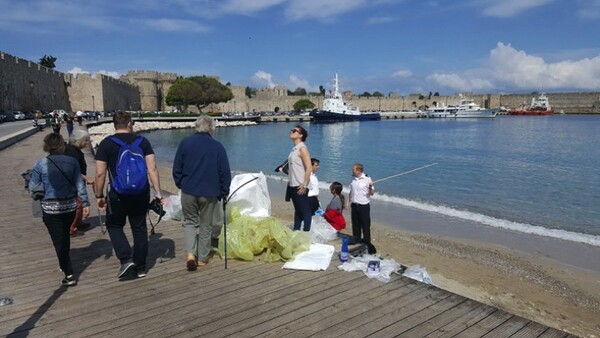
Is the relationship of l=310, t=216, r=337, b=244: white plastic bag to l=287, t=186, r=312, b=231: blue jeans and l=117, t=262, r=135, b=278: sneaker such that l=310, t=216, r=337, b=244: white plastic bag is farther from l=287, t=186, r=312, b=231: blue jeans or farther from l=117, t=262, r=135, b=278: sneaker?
l=117, t=262, r=135, b=278: sneaker

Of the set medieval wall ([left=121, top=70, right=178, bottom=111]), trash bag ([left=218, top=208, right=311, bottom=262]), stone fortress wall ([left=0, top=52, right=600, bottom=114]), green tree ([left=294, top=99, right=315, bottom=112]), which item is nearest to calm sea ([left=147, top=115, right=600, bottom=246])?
trash bag ([left=218, top=208, right=311, bottom=262])

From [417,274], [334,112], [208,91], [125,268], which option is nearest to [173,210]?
[125,268]

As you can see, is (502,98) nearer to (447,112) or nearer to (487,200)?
(447,112)

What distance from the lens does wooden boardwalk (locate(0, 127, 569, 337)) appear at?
9.96ft

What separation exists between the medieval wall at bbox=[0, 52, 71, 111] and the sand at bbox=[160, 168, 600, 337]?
3784cm

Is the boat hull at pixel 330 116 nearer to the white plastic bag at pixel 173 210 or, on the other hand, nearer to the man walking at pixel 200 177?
the white plastic bag at pixel 173 210

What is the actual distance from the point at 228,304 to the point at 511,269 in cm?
591

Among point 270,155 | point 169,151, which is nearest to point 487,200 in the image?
point 270,155

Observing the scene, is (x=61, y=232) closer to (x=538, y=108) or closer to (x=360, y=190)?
(x=360, y=190)

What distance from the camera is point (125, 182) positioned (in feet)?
11.9

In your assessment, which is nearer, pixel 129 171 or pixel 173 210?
pixel 129 171

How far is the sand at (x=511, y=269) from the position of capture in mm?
5531

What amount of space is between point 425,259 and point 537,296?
6.22 ft

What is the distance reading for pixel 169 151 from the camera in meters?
30.0
